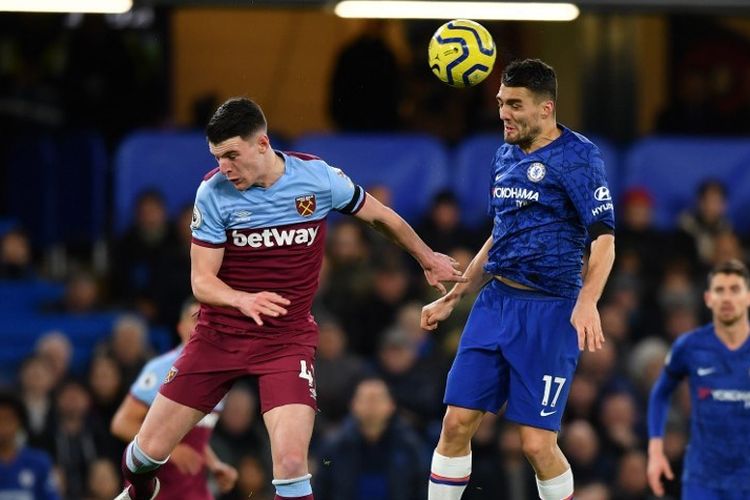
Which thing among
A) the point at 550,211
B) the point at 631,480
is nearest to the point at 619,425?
the point at 631,480

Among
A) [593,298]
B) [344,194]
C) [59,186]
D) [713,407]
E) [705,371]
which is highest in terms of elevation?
[59,186]

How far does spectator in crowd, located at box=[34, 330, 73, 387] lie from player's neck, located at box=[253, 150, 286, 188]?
532cm

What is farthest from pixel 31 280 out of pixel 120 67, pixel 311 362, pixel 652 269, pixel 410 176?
pixel 311 362

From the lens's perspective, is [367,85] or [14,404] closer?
[14,404]

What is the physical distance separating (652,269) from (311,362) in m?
6.90

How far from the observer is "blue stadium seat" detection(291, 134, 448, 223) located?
1498 centimetres

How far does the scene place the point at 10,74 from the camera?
16797mm

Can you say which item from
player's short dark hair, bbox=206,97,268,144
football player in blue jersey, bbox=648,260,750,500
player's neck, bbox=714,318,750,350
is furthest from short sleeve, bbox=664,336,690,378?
player's short dark hair, bbox=206,97,268,144

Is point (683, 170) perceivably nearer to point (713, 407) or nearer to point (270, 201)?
point (713, 407)

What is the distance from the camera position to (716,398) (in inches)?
378

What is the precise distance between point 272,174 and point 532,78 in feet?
4.43

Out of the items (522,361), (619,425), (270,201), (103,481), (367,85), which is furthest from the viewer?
(367,85)

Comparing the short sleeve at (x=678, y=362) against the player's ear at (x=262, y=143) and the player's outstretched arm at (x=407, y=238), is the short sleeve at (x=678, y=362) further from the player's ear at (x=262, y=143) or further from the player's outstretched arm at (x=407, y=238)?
the player's ear at (x=262, y=143)

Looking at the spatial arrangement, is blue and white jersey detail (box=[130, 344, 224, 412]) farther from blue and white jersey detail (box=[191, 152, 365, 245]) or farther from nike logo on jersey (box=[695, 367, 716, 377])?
nike logo on jersey (box=[695, 367, 716, 377])
